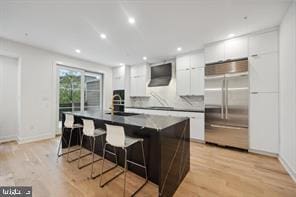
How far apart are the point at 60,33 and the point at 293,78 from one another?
15.4ft

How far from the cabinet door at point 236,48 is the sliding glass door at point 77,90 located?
502 cm

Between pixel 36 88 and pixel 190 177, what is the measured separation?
4744 mm

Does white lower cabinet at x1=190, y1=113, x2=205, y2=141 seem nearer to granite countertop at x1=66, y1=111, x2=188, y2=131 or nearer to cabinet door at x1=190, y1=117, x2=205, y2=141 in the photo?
cabinet door at x1=190, y1=117, x2=205, y2=141

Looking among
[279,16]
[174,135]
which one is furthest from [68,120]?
[279,16]

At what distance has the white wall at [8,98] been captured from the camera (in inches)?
164

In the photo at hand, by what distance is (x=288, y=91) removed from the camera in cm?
254

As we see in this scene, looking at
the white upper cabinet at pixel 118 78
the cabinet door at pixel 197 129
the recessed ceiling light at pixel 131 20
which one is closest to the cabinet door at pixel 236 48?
the cabinet door at pixel 197 129

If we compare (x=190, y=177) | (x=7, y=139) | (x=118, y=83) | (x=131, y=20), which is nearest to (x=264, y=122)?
(x=190, y=177)

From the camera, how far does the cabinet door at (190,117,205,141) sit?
412cm

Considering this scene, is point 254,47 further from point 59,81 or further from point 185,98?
point 59,81

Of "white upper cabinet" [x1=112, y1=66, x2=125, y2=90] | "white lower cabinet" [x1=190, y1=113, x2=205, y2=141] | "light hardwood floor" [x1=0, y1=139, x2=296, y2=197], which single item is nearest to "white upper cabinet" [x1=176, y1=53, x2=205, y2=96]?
"white lower cabinet" [x1=190, y1=113, x2=205, y2=141]

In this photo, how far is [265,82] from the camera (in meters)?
3.25

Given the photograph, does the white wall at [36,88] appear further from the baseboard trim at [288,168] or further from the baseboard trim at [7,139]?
the baseboard trim at [288,168]

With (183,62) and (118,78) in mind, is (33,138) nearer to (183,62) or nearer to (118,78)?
(118,78)
